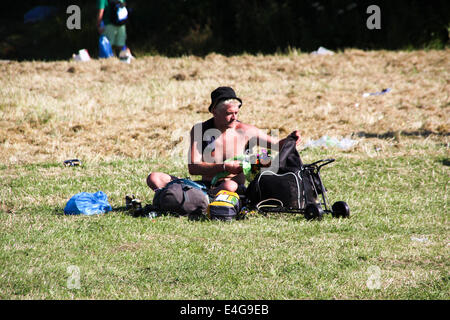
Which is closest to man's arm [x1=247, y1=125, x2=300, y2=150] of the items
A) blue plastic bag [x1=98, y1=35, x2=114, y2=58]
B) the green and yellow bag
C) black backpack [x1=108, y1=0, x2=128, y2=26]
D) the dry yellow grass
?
the green and yellow bag

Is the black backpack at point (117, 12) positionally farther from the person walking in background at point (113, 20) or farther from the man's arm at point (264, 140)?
the man's arm at point (264, 140)

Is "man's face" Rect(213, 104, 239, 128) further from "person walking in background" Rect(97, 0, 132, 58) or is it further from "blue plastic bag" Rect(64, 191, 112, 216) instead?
"person walking in background" Rect(97, 0, 132, 58)

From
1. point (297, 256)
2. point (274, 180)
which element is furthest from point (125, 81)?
point (297, 256)

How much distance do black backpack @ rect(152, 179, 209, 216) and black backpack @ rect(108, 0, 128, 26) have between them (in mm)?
10109

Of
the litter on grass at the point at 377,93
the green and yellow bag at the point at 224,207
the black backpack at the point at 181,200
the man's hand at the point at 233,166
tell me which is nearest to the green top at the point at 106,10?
the litter on grass at the point at 377,93

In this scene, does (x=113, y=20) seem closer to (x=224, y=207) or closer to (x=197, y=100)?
(x=197, y=100)

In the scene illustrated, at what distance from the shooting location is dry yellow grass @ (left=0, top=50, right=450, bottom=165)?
34.0 ft

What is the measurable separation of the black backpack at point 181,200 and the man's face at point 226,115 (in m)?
0.81

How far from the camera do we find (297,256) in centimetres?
505

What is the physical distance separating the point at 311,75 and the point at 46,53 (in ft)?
32.0

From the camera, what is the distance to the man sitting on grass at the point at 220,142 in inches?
259

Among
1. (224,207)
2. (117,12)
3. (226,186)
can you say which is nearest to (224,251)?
(224,207)

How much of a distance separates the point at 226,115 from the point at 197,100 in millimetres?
6414

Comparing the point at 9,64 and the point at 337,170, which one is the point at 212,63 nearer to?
the point at 9,64
